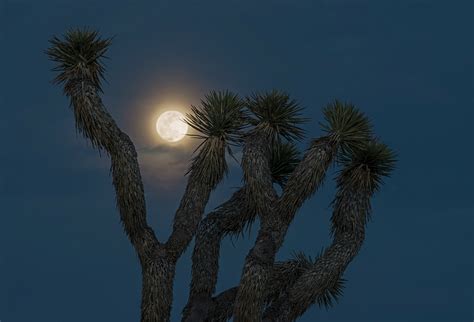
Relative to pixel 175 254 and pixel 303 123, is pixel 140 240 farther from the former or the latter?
pixel 303 123

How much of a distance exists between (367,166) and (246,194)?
2839 millimetres

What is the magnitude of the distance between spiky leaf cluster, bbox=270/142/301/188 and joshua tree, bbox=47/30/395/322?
67 centimetres

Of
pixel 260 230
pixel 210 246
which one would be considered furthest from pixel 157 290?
pixel 260 230

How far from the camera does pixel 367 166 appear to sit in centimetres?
2392

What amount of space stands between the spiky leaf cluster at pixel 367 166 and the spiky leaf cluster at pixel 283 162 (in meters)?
1.79

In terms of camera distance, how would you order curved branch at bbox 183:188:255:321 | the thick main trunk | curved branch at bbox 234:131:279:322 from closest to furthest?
1. curved branch at bbox 234:131:279:322
2. the thick main trunk
3. curved branch at bbox 183:188:255:321

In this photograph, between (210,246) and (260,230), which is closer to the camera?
(260,230)

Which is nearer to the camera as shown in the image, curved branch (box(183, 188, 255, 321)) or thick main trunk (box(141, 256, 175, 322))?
thick main trunk (box(141, 256, 175, 322))

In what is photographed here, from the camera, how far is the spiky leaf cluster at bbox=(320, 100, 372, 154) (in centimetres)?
2358

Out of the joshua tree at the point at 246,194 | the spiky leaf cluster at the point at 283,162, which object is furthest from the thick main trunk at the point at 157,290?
the spiky leaf cluster at the point at 283,162

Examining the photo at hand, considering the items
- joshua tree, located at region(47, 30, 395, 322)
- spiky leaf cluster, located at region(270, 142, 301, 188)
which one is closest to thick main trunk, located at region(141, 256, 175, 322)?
joshua tree, located at region(47, 30, 395, 322)

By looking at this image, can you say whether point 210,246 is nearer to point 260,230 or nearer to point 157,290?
point 260,230

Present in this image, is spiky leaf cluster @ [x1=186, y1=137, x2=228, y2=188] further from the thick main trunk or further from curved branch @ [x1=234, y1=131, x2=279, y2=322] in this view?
the thick main trunk

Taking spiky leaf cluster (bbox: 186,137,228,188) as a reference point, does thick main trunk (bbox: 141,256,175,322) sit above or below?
below
